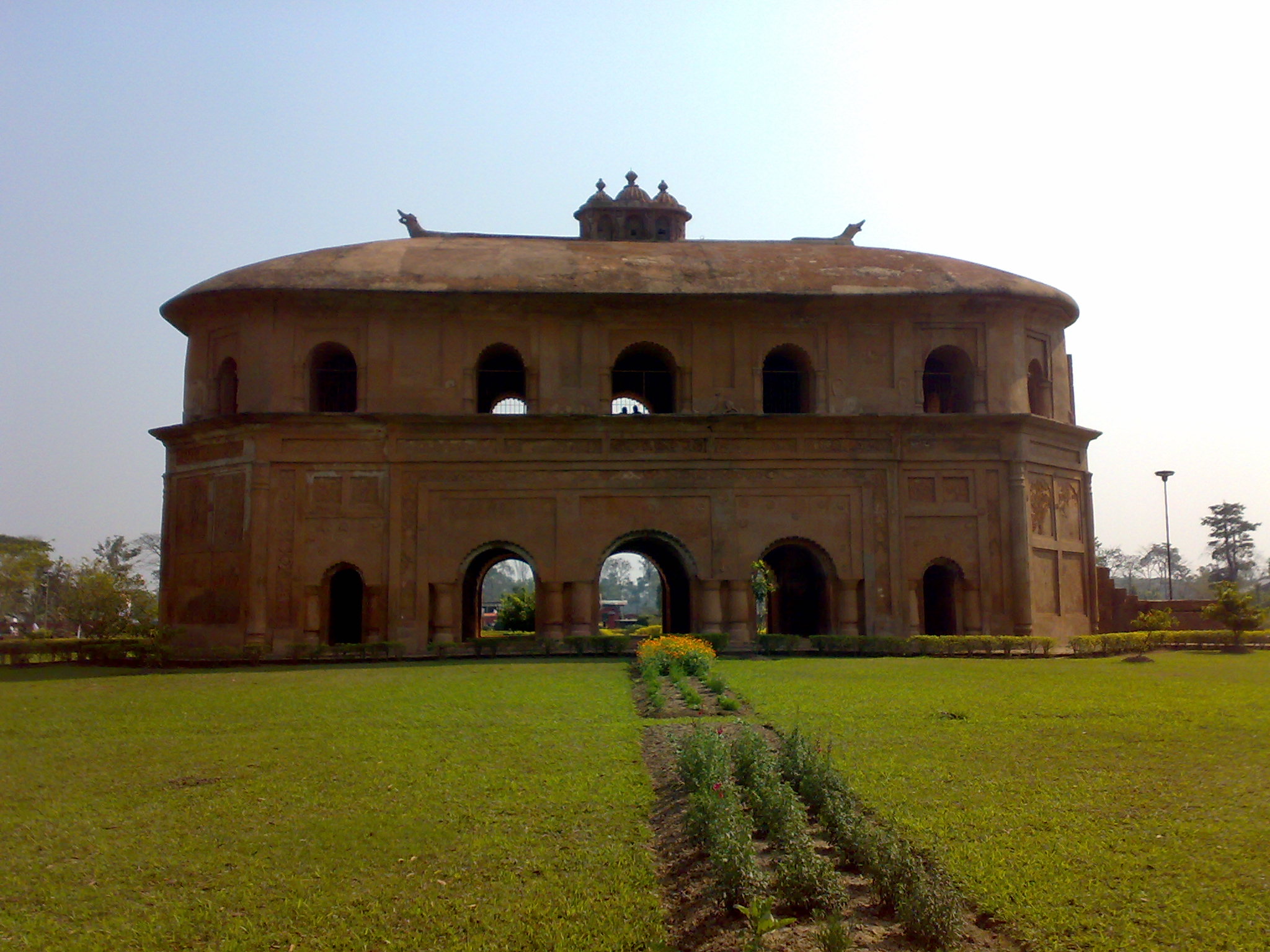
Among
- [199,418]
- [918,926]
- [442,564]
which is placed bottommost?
[918,926]

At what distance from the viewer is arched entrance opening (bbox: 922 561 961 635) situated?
2519 centimetres

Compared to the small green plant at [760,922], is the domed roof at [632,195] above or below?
above

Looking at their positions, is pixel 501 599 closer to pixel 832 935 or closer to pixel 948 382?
pixel 948 382

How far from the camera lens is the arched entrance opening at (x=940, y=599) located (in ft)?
82.6

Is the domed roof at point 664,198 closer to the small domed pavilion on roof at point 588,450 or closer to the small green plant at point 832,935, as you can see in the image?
the small domed pavilion on roof at point 588,450

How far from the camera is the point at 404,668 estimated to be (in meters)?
19.9

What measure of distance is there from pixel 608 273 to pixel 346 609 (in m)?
10.0

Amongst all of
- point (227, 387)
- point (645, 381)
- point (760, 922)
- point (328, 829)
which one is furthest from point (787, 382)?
point (760, 922)

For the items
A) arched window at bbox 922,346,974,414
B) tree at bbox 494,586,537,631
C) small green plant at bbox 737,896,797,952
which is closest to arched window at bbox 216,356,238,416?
tree at bbox 494,586,537,631

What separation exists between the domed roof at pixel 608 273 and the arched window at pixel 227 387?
5.26 feet

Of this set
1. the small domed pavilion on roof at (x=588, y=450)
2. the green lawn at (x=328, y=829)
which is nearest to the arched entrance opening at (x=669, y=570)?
the small domed pavilion on roof at (x=588, y=450)

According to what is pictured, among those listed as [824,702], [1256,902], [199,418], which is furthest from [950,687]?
[199,418]

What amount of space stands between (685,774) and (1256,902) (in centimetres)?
400

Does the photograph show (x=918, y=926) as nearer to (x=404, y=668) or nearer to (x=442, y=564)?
(x=404, y=668)
